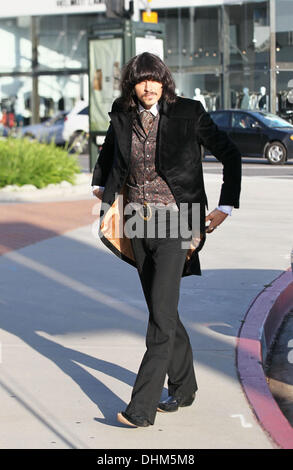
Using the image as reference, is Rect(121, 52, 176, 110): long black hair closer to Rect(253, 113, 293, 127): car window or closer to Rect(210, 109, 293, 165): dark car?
Rect(210, 109, 293, 165): dark car

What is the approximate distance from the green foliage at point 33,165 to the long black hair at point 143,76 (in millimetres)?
11732

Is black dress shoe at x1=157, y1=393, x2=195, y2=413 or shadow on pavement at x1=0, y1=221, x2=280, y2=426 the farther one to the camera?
shadow on pavement at x1=0, y1=221, x2=280, y2=426

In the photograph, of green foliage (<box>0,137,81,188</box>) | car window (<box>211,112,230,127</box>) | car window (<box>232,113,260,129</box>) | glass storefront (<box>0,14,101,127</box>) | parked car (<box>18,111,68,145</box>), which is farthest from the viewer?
glass storefront (<box>0,14,101,127</box>)

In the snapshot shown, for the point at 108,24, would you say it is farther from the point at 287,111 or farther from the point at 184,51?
the point at 184,51

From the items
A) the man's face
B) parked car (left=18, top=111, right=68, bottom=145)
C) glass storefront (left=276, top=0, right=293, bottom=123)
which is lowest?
parked car (left=18, top=111, right=68, bottom=145)

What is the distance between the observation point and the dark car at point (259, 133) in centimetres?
2559

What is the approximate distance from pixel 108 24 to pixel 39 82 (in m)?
21.2

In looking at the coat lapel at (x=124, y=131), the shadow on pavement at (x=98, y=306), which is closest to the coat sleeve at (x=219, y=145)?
the coat lapel at (x=124, y=131)

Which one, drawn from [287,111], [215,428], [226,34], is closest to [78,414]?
[215,428]

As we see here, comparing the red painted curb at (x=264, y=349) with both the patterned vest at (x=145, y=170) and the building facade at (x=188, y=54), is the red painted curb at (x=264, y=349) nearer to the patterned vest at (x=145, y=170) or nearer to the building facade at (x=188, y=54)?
the patterned vest at (x=145, y=170)

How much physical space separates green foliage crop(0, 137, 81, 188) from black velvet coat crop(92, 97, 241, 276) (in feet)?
38.3

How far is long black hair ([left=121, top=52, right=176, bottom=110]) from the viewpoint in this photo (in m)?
4.84

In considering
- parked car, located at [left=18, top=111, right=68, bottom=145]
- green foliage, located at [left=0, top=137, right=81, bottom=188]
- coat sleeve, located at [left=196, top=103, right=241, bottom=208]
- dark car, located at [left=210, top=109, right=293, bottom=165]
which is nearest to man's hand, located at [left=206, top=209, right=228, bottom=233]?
coat sleeve, located at [left=196, top=103, right=241, bottom=208]
